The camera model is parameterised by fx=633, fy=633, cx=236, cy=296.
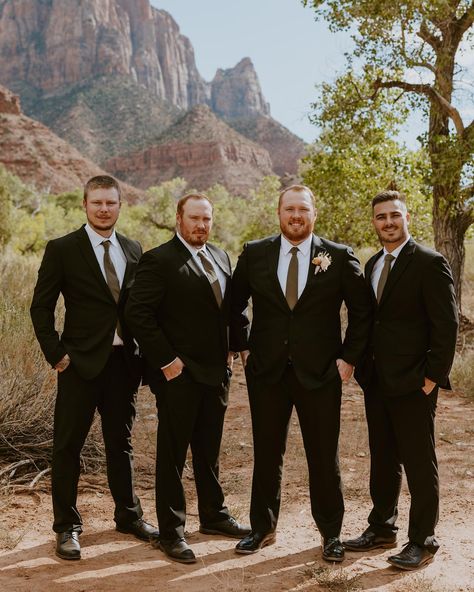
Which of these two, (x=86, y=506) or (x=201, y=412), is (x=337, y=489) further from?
(x=86, y=506)

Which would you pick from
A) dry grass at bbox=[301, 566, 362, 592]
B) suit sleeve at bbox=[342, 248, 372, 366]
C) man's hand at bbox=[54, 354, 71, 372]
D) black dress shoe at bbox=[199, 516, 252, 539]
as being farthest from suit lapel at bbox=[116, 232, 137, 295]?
dry grass at bbox=[301, 566, 362, 592]

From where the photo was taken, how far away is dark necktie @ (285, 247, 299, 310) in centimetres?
394

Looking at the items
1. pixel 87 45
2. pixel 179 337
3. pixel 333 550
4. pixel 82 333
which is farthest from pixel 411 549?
pixel 87 45

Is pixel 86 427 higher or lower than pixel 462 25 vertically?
lower

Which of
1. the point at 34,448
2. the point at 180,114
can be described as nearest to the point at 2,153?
the point at 180,114

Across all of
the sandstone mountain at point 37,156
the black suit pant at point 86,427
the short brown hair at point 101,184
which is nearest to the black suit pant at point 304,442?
the black suit pant at point 86,427

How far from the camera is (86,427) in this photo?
4.13 m

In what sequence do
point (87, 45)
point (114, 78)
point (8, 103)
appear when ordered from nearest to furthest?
point (8, 103) < point (114, 78) < point (87, 45)

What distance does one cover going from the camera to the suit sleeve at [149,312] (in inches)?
→ 152

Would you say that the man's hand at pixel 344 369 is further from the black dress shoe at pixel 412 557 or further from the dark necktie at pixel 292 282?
the black dress shoe at pixel 412 557

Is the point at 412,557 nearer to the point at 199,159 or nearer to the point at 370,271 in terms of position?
the point at 370,271

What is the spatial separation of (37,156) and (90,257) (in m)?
71.1

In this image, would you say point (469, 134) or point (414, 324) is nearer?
point (414, 324)

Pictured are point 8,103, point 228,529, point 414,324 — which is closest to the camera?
point 414,324
